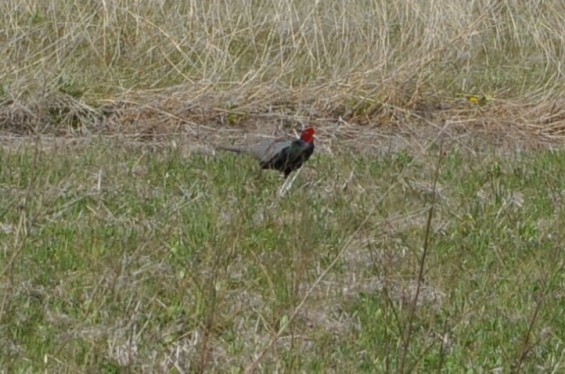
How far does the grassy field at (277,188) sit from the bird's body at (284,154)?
0.12 metres

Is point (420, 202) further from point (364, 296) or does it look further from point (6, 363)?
point (6, 363)

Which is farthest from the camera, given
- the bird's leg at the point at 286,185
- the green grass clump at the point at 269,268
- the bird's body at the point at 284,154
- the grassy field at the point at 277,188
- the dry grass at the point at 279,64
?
the dry grass at the point at 279,64

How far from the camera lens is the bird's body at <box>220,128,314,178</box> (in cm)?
672

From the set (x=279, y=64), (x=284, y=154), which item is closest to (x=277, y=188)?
(x=284, y=154)

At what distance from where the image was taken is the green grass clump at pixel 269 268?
416 cm

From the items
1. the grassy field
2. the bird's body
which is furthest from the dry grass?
the bird's body

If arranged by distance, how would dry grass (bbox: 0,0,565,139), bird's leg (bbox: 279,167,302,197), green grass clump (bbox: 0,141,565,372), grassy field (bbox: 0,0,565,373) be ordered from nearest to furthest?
green grass clump (bbox: 0,141,565,372)
grassy field (bbox: 0,0,565,373)
bird's leg (bbox: 279,167,302,197)
dry grass (bbox: 0,0,565,139)

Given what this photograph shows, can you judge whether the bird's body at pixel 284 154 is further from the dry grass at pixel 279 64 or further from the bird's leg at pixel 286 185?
the dry grass at pixel 279 64

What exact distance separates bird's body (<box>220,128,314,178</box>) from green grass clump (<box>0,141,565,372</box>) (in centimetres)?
11

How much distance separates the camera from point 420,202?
6.42 meters

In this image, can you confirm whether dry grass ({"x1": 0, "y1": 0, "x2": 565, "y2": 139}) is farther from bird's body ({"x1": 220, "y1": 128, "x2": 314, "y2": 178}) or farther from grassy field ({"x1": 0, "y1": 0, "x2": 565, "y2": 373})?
bird's body ({"x1": 220, "y1": 128, "x2": 314, "y2": 178})

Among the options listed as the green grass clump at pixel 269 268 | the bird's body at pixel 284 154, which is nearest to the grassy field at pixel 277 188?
the green grass clump at pixel 269 268

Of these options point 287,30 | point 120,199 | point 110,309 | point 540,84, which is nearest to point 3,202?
point 120,199

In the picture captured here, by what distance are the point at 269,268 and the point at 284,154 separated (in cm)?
185
